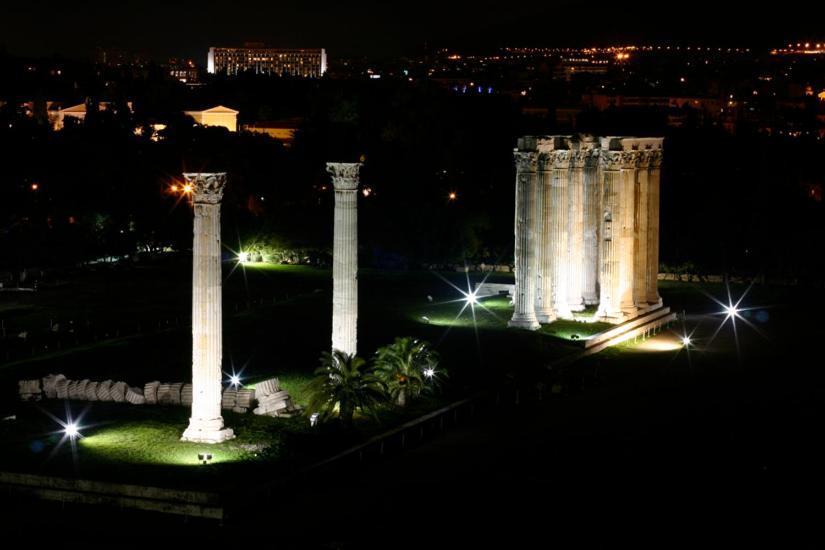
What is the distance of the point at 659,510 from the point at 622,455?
19.6 feet

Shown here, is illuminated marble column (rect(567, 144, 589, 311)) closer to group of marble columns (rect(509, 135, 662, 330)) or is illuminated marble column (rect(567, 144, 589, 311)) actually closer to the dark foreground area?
group of marble columns (rect(509, 135, 662, 330))

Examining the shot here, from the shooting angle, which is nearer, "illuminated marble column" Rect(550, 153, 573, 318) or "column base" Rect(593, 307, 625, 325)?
"illuminated marble column" Rect(550, 153, 573, 318)

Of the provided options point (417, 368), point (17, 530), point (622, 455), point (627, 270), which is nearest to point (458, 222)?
point (627, 270)

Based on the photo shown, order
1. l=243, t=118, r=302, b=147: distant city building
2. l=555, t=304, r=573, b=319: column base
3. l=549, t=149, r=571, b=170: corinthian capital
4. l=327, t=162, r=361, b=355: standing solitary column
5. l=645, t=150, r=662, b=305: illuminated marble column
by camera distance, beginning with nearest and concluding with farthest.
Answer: l=327, t=162, r=361, b=355: standing solitary column, l=549, t=149, r=571, b=170: corinthian capital, l=555, t=304, r=573, b=319: column base, l=645, t=150, r=662, b=305: illuminated marble column, l=243, t=118, r=302, b=147: distant city building

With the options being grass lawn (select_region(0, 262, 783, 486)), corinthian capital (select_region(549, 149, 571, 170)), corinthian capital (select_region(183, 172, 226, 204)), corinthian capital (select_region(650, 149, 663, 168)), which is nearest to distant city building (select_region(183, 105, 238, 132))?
grass lawn (select_region(0, 262, 783, 486))

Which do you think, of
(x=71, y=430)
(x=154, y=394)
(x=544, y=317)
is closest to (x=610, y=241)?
(x=544, y=317)

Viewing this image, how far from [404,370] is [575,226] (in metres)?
23.1

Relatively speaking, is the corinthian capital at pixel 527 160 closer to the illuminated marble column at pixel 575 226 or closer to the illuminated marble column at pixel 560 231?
the illuminated marble column at pixel 560 231

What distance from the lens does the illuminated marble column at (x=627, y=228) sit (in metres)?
71.7

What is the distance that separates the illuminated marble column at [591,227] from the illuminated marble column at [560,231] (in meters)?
2.41

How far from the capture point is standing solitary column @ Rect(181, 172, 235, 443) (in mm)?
46250

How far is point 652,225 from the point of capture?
7525 centimetres

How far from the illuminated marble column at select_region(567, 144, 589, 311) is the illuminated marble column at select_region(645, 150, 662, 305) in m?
3.18

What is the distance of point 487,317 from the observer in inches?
2904
